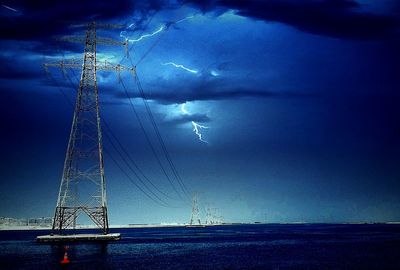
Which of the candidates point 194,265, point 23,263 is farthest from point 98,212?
point 194,265

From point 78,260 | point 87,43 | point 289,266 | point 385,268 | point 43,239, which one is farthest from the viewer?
point 43,239

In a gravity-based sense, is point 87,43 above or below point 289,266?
above

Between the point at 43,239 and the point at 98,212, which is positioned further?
the point at 43,239

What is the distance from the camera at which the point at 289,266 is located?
5712 cm

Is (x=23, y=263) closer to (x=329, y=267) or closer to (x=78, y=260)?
(x=78, y=260)

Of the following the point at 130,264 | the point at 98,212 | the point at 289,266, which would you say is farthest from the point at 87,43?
the point at 289,266

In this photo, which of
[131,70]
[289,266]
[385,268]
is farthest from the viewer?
[131,70]

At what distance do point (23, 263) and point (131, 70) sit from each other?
3735 cm

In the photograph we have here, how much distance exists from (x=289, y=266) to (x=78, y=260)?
2947 centimetres

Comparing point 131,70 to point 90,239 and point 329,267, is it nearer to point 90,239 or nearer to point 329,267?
point 90,239

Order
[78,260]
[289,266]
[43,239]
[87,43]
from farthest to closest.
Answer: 1. [43,239]
2. [87,43]
3. [78,260]
4. [289,266]

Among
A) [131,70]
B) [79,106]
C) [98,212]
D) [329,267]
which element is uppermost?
[131,70]

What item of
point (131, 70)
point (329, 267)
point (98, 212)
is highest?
point (131, 70)

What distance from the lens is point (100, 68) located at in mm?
84062
